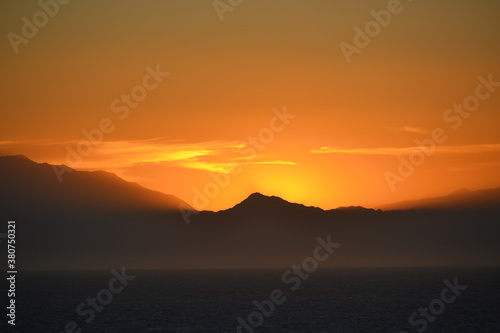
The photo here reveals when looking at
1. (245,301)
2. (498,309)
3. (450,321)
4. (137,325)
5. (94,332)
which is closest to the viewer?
(94,332)

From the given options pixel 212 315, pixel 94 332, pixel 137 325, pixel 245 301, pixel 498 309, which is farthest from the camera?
pixel 245 301

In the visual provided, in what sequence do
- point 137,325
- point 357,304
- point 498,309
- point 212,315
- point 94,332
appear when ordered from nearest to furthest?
1. point 94,332
2. point 137,325
3. point 212,315
4. point 498,309
5. point 357,304

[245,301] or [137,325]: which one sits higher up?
[245,301]

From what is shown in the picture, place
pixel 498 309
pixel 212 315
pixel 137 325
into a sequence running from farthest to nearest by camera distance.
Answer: pixel 498 309 → pixel 212 315 → pixel 137 325

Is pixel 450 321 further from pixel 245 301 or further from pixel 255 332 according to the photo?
pixel 245 301

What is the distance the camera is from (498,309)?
12131 cm

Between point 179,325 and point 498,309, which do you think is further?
point 498,309

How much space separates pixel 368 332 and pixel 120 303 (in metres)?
63.3

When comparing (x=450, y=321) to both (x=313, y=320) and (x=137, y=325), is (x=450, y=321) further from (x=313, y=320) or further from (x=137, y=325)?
(x=137, y=325)

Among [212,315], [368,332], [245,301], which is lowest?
[368,332]

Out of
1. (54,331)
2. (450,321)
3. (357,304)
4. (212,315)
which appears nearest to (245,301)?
(357,304)

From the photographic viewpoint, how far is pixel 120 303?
139 m

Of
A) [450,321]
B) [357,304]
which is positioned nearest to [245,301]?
[357,304]

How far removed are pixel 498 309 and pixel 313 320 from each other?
38.1 meters
